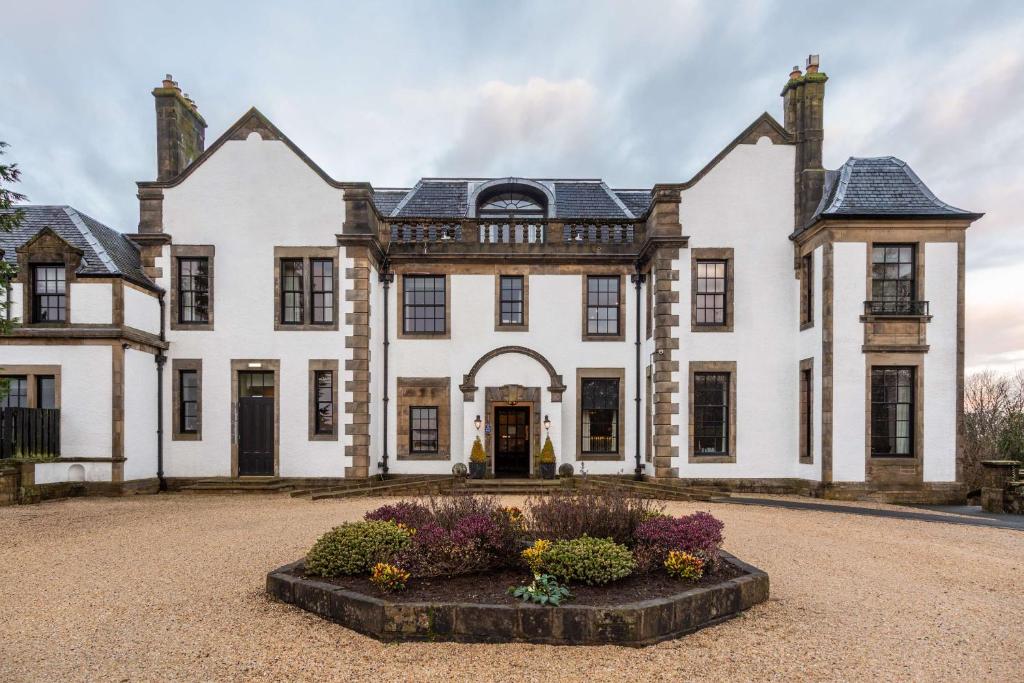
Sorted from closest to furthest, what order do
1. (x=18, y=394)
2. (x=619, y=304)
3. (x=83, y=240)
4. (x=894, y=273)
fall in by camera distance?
(x=18, y=394), (x=894, y=273), (x=83, y=240), (x=619, y=304)

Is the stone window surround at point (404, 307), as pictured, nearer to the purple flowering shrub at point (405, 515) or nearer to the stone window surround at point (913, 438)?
the purple flowering shrub at point (405, 515)

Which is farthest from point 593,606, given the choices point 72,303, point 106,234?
point 106,234

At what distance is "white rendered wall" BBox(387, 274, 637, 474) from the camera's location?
59.6ft

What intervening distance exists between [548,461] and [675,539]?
33.6 ft

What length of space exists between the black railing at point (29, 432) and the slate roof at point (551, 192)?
37.1 feet

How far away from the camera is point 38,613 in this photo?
6.66m

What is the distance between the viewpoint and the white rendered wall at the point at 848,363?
15.5m

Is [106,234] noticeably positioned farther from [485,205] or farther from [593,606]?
[593,606]

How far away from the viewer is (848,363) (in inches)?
615

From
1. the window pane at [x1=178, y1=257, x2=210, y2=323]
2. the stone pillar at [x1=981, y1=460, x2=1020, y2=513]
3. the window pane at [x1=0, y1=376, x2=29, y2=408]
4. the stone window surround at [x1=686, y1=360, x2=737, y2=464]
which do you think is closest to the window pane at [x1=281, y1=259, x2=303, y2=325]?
the window pane at [x1=178, y1=257, x2=210, y2=323]

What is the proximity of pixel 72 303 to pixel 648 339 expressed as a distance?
54.9ft

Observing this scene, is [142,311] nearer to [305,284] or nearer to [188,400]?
[188,400]

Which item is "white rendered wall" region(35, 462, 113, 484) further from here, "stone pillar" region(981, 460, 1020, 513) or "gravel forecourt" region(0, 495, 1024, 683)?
"stone pillar" region(981, 460, 1020, 513)

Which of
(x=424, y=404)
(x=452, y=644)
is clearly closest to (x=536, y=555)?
(x=452, y=644)
